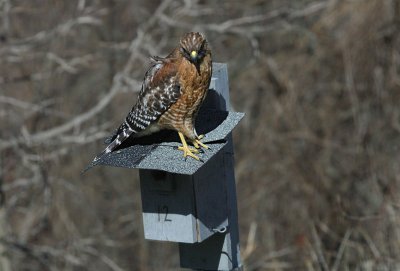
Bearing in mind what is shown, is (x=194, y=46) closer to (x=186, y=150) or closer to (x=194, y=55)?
(x=194, y=55)

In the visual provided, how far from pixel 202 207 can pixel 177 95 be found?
60 centimetres

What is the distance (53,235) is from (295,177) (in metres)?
2.69

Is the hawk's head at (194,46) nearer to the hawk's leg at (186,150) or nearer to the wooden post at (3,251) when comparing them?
the hawk's leg at (186,150)

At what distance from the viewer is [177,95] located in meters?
4.40

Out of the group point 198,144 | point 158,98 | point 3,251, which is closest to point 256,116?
point 3,251

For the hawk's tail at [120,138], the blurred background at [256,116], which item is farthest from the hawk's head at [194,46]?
the blurred background at [256,116]

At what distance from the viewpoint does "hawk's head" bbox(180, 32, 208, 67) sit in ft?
13.7

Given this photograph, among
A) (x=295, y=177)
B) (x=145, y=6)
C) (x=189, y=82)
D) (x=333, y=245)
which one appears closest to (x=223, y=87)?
(x=189, y=82)

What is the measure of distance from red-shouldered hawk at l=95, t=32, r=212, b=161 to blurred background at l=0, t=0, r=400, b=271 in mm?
3468

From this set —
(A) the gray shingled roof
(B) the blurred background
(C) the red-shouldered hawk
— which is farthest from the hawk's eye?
(B) the blurred background

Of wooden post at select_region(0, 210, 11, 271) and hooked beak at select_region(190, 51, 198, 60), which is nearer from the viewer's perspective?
hooked beak at select_region(190, 51, 198, 60)

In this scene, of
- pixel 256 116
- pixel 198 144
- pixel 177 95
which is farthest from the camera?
pixel 256 116

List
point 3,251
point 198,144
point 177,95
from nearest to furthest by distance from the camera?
point 198,144 < point 177,95 < point 3,251

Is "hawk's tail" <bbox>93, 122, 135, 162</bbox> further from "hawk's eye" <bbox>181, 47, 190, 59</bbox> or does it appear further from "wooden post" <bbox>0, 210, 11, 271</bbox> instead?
"wooden post" <bbox>0, 210, 11, 271</bbox>
